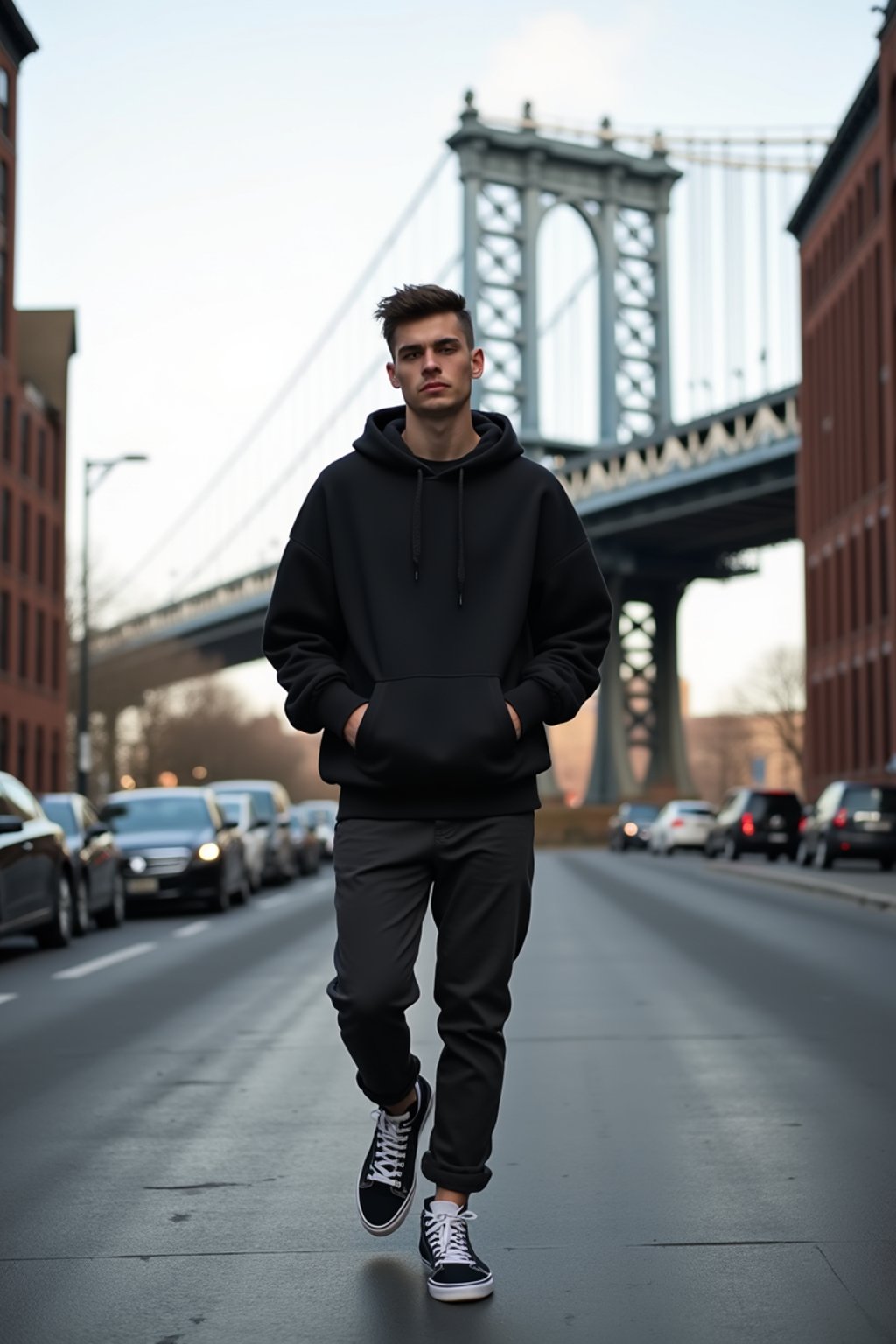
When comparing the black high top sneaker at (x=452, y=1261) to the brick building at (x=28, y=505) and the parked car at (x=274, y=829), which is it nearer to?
the parked car at (x=274, y=829)

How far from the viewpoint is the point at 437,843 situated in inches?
180

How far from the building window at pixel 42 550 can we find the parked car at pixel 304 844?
86.1 feet

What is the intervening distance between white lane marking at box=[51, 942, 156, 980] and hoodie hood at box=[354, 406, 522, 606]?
932cm

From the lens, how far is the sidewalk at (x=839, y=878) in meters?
23.4

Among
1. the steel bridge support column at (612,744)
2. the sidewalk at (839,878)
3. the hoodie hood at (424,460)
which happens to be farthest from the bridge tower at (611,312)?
the hoodie hood at (424,460)

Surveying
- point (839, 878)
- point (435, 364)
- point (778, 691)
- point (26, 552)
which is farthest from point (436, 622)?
point (778, 691)

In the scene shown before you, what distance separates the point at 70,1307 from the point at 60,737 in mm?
61829

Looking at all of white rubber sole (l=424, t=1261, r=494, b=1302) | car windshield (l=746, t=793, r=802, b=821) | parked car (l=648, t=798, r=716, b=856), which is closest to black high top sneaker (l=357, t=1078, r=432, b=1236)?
white rubber sole (l=424, t=1261, r=494, b=1302)

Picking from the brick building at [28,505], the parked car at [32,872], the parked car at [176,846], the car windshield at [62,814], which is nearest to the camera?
the parked car at [32,872]

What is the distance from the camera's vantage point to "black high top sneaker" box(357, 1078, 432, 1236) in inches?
191

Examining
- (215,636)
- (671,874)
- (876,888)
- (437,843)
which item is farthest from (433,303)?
(215,636)

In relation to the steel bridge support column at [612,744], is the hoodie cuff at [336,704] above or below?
below

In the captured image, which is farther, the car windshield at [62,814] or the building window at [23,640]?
the building window at [23,640]

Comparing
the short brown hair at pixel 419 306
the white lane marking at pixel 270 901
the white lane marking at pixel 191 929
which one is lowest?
the white lane marking at pixel 270 901
